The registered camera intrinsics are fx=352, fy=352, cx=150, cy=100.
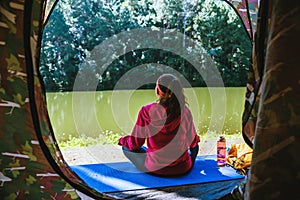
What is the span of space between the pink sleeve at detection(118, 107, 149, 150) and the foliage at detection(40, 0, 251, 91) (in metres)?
0.93

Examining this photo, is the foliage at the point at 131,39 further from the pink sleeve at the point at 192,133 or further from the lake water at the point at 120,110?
the pink sleeve at the point at 192,133

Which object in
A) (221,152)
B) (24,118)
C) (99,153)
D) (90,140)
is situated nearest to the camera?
(24,118)

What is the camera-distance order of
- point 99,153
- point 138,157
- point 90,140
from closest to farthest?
point 138,157 → point 99,153 → point 90,140

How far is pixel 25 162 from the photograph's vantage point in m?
1.24

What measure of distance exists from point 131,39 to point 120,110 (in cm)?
64

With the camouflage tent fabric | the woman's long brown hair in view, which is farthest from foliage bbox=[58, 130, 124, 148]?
the camouflage tent fabric

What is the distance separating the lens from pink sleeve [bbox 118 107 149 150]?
210cm

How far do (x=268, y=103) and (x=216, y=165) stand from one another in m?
1.57

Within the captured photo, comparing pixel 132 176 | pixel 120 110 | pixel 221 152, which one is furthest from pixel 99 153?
pixel 221 152

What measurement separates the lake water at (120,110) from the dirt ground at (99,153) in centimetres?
16

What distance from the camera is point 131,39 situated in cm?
315

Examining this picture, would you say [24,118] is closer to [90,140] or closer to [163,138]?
[163,138]

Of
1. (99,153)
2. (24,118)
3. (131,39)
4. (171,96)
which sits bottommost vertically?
(99,153)

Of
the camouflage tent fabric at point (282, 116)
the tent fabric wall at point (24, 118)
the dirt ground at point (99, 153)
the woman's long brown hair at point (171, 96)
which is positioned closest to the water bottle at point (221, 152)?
the dirt ground at point (99, 153)
